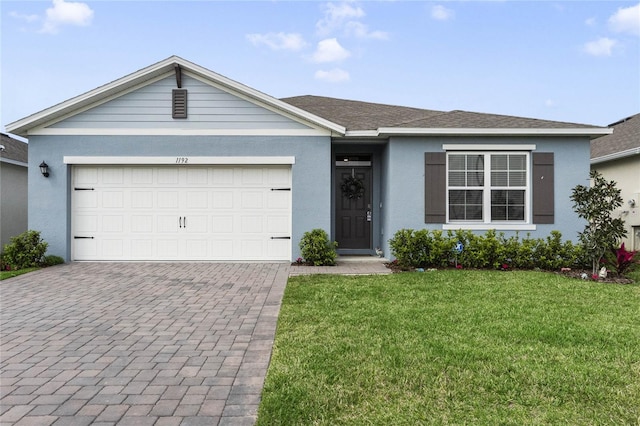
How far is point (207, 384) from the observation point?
3.11m

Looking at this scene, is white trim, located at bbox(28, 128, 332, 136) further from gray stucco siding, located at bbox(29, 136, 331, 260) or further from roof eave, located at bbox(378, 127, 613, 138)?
roof eave, located at bbox(378, 127, 613, 138)

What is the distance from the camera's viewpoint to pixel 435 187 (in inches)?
364

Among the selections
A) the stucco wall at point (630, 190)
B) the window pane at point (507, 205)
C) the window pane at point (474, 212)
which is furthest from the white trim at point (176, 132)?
the stucco wall at point (630, 190)

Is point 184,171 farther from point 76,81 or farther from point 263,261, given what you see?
point 76,81

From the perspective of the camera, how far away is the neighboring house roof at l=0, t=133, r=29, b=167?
1173 centimetres

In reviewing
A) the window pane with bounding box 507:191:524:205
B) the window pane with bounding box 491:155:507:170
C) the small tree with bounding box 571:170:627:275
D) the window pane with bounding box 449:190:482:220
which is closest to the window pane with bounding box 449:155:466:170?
the window pane with bounding box 449:190:482:220

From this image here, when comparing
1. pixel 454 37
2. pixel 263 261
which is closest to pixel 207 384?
pixel 263 261

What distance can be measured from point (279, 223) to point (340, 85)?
16041 mm

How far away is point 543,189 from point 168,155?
8.42 meters

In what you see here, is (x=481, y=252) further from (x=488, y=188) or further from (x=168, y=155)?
(x=168, y=155)

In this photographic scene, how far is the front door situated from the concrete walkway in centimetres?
359

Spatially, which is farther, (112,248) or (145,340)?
(112,248)

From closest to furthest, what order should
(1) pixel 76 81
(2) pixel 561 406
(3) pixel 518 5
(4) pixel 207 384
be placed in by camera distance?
(2) pixel 561 406 → (4) pixel 207 384 → (3) pixel 518 5 → (1) pixel 76 81

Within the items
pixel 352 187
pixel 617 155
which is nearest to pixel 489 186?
pixel 352 187
